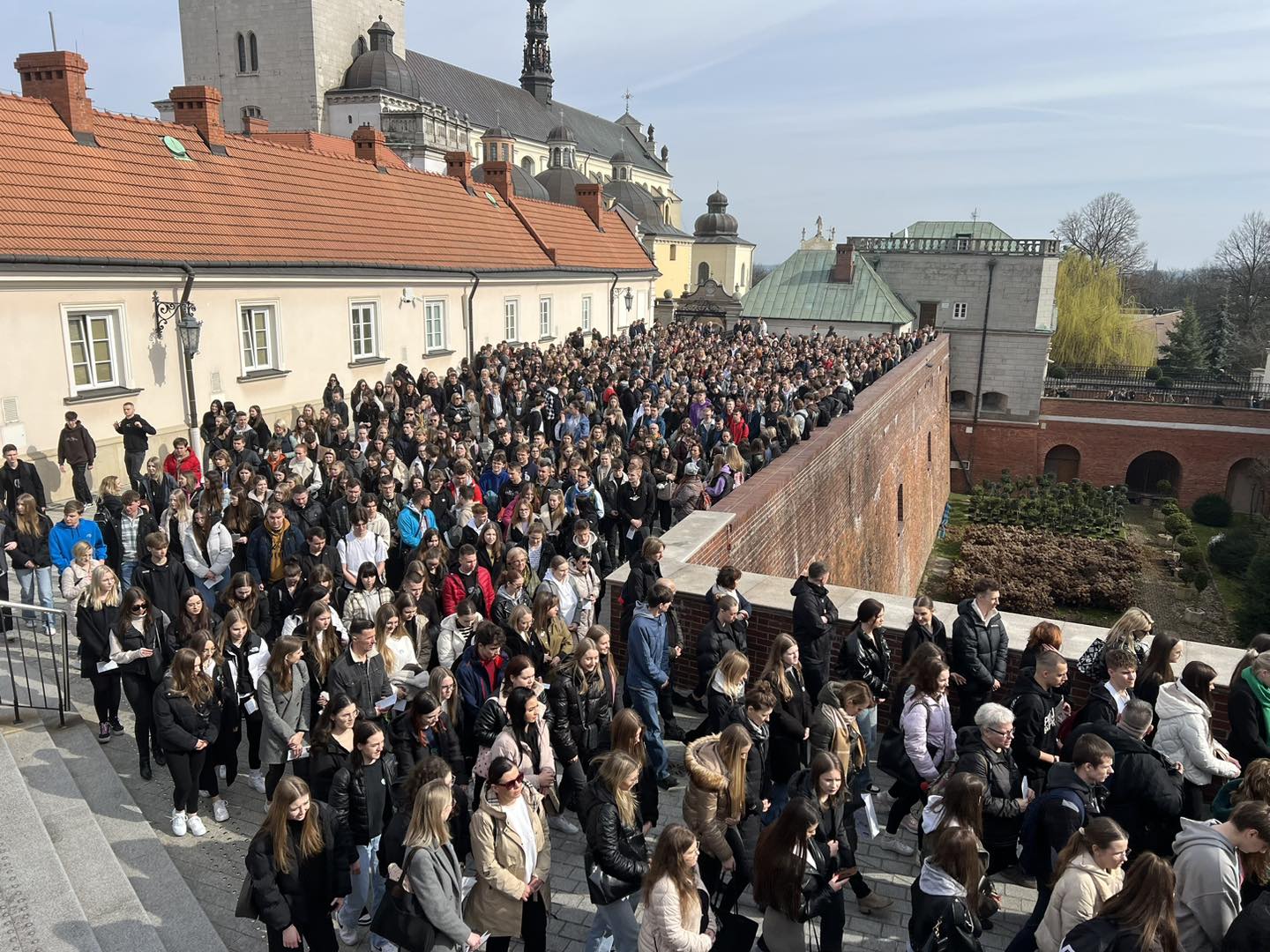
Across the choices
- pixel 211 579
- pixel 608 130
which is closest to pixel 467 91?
pixel 608 130

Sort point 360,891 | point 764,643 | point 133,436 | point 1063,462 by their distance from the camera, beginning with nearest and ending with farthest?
point 360,891 → point 764,643 → point 133,436 → point 1063,462

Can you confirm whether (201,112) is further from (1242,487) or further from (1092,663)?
(1242,487)

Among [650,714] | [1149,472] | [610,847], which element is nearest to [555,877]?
[650,714]

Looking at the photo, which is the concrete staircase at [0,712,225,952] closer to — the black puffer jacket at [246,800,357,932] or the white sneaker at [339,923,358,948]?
the white sneaker at [339,923,358,948]

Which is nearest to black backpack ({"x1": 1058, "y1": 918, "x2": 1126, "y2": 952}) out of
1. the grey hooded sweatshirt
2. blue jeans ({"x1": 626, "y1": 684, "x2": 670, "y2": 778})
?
the grey hooded sweatshirt

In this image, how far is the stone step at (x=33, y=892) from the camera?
16.1ft

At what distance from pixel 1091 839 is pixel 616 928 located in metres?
2.33

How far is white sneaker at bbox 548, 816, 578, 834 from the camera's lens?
20.2 ft

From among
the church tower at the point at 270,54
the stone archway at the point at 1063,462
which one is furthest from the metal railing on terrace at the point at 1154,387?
the church tower at the point at 270,54

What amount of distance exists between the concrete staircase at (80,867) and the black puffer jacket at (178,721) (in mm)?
707

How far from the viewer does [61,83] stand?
50.5 ft

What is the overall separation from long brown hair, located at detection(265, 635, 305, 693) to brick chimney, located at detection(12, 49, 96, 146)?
1402cm

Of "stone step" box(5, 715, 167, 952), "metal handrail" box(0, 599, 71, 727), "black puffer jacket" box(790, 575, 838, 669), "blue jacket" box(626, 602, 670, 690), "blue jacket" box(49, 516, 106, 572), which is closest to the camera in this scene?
"stone step" box(5, 715, 167, 952)

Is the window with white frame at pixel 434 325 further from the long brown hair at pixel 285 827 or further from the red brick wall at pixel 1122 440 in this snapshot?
the red brick wall at pixel 1122 440
